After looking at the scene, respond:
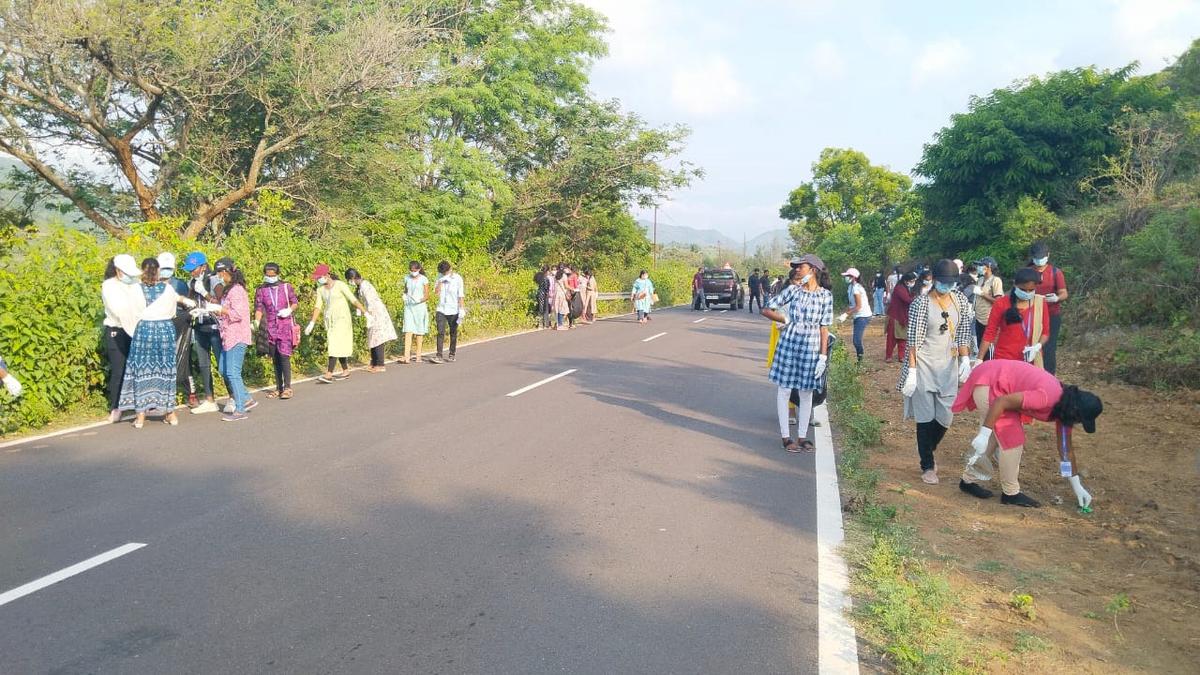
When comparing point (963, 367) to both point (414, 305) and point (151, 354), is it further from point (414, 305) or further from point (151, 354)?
point (414, 305)

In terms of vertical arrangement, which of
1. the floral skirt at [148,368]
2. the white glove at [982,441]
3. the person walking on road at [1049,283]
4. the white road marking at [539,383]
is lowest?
the white road marking at [539,383]

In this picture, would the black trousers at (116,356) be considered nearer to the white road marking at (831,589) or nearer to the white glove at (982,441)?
the white road marking at (831,589)

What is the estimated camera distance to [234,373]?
30.7ft

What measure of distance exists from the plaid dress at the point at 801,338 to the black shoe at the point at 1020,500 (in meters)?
2.02

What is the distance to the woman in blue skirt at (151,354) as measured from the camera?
339 inches

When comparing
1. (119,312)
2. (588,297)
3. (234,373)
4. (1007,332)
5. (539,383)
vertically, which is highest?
(119,312)

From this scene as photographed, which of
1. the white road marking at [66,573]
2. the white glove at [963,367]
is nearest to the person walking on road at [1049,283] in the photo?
the white glove at [963,367]

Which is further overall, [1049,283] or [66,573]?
[1049,283]

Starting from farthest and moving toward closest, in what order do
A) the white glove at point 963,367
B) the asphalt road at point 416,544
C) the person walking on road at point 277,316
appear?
1. the person walking on road at point 277,316
2. the white glove at point 963,367
3. the asphalt road at point 416,544

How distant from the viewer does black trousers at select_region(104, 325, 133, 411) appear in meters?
8.86

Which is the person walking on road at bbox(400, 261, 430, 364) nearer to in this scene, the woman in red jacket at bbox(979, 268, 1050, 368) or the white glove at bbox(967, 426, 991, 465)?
the woman in red jacket at bbox(979, 268, 1050, 368)

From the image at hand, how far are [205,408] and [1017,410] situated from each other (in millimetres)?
8433

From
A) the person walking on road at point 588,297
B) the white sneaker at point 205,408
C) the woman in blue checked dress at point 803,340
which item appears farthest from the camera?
the person walking on road at point 588,297

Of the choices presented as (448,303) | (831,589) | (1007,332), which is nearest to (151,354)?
(448,303)
